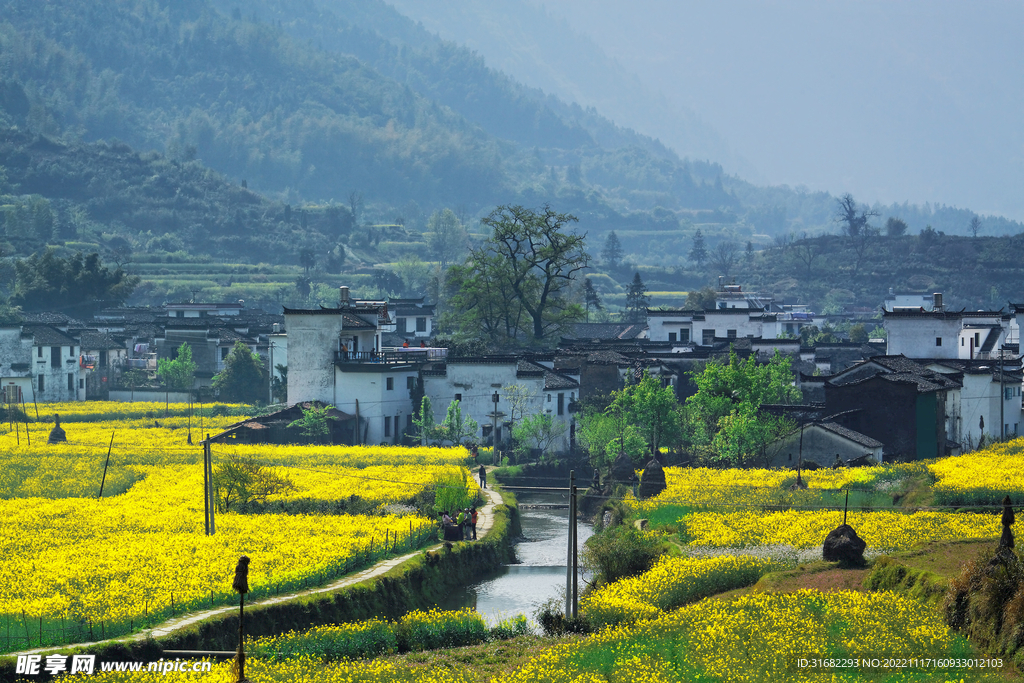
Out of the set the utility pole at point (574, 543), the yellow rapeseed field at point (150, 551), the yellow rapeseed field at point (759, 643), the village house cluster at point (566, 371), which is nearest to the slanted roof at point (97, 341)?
the village house cluster at point (566, 371)

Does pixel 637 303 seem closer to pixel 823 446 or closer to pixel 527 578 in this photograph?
pixel 823 446

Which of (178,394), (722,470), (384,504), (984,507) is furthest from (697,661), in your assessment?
(178,394)

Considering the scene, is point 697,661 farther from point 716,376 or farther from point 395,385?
point 395,385

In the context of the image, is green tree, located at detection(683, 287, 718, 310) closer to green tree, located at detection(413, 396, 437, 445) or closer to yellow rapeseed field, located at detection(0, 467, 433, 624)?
green tree, located at detection(413, 396, 437, 445)

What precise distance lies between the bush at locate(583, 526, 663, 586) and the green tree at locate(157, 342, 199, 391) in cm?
6244

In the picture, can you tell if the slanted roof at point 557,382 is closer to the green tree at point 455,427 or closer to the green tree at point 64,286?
the green tree at point 455,427

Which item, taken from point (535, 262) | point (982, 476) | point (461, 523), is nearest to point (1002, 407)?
point (982, 476)

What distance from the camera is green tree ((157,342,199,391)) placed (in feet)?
311

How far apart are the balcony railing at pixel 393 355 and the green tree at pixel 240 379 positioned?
17898 mm

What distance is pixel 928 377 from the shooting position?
2552 inches

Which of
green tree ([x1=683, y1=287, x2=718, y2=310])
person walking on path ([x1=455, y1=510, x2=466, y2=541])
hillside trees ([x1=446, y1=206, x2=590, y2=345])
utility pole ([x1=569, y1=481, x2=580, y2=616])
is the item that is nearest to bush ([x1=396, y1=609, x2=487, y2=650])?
utility pole ([x1=569, y1=481, x2=580, y2=616])

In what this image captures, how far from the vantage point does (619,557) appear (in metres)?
37.2

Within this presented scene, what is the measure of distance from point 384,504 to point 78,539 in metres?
12.3

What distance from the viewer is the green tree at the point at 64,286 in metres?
128
